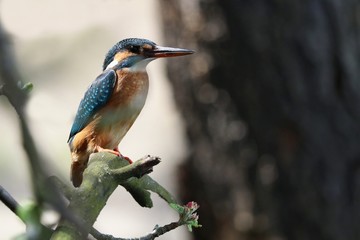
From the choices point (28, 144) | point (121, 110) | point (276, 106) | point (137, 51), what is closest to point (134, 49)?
point (137, 51)

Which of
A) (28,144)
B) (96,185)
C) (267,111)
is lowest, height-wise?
(267,111)

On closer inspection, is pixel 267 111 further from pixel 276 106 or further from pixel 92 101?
pixel 92 101

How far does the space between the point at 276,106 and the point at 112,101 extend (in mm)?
3173

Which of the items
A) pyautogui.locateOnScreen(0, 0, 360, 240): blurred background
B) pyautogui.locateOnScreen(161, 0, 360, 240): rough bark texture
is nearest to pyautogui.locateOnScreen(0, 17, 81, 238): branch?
pyautogui.locateOnScreen(0, 0, 360, 240): blurred background

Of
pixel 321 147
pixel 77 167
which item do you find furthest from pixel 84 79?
pixel 77 167

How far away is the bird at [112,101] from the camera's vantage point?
3.48ft

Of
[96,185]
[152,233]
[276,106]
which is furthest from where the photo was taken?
[276,106]

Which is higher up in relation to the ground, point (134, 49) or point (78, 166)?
point (134, 49)

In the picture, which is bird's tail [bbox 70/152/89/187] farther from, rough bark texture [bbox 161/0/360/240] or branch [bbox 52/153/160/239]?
rough bark texture [bbox 161/0/360/240]

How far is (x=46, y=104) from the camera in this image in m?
0.99

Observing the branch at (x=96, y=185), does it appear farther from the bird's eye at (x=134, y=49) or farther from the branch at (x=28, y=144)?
the branch at (x=28, y=144)

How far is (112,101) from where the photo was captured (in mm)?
1096

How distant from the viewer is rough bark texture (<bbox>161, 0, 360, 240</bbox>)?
4.12 m

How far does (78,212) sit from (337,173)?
3.43 m
